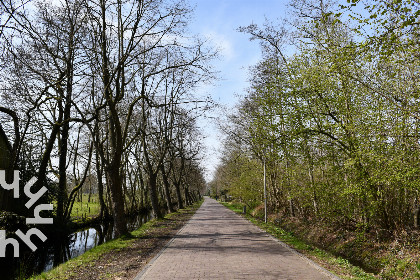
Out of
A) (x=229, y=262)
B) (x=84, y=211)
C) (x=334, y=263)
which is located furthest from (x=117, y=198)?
(x=84, y=211)

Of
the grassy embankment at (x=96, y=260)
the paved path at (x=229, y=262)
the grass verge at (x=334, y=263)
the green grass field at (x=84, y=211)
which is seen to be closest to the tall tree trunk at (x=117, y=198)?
the grassy embankment at (x=96, y=260)

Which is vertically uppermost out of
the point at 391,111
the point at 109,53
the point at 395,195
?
the point at 109,53

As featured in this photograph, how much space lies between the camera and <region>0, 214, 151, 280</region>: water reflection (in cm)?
1144

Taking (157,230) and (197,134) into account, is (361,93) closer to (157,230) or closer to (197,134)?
(157,230)

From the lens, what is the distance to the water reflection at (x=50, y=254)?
37.5 feet

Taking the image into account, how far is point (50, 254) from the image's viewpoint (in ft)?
51.2

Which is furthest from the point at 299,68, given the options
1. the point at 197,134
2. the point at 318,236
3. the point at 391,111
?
the point at 197,134

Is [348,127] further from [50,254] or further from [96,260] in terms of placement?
[50,254]

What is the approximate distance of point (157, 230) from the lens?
1766 centimetres

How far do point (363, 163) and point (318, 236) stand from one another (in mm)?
5948
